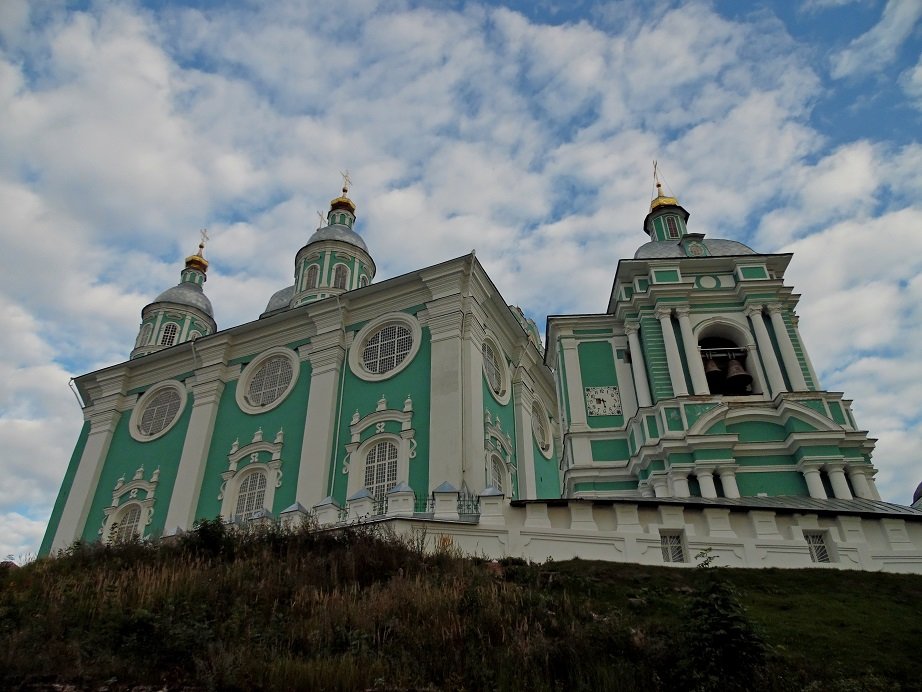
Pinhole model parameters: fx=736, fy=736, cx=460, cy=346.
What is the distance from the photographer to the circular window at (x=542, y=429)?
26.8m

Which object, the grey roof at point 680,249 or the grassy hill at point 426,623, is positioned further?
the grey roof at point 680,249

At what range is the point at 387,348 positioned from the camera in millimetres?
22531

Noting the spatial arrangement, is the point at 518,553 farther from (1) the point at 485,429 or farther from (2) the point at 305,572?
(1) the point at 485,429

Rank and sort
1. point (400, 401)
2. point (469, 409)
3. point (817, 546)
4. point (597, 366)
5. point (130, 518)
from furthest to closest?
point (130, 518)
point (597, 366)
point (400, 401)
point (469, 409)
point (817, 546)

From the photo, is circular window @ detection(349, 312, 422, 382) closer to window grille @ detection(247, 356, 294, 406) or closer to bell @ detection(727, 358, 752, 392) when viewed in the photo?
window grille @ detection(247, 356, 294, 406)

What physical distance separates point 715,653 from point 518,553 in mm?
5923

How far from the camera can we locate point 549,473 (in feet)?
89.0

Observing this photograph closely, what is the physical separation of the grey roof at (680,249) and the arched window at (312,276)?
43.1 feet

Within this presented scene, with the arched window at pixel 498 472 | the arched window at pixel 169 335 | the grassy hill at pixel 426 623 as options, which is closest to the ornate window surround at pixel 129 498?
the arched window at pixel 169 335

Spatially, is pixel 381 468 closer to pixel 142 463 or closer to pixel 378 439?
pixel 378 439

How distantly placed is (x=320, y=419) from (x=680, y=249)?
43.6ft

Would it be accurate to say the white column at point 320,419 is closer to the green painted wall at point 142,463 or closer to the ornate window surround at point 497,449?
the ornate window surround at point 497,449

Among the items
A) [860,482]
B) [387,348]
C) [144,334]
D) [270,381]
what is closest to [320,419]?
[387,348]

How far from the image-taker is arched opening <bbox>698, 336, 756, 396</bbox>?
2170 centimetres
